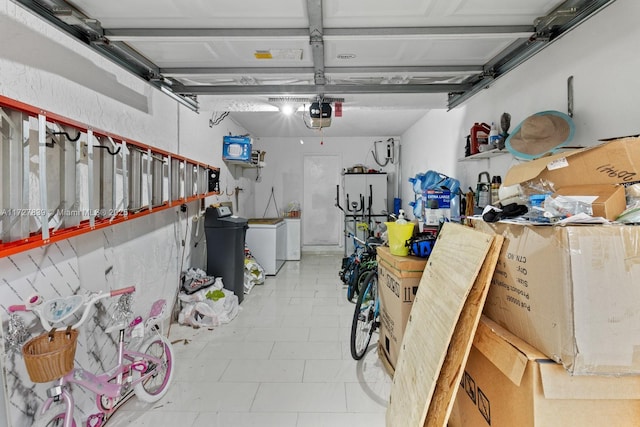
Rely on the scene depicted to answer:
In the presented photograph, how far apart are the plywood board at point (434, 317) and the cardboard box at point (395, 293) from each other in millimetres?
201

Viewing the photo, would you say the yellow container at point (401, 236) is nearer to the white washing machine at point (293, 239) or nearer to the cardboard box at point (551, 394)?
the cardboard box at point (551, 394)

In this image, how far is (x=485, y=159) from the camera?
2.78 m

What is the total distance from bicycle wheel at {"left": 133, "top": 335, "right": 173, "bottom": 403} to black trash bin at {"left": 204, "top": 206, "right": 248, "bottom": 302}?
1.39m

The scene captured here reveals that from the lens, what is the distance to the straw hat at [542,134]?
1.68 metres

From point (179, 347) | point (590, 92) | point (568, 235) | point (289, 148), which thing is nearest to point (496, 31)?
point (590, 92)

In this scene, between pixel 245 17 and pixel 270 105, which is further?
pixel 270 105

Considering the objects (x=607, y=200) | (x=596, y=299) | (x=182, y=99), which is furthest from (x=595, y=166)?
(x=182, y=99)

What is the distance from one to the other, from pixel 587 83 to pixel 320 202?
17.4 feet

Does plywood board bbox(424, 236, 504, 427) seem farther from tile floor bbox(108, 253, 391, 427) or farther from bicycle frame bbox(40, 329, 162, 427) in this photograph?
bicycle frame bbox(40, 329, 162, 427)

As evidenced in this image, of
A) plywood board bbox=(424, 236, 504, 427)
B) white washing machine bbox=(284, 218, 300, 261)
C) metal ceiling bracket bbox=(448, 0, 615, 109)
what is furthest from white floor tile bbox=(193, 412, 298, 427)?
white washing machine bbox=(284, 218, 300, 261)

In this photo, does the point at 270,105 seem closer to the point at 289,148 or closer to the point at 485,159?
the point at 485,159

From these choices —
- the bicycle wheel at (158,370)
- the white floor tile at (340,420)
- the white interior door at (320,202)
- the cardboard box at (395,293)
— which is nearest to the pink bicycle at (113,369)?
the bicycle wheel at (158,370)

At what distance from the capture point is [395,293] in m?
2.09

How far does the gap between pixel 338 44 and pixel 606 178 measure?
1672 millimetres
